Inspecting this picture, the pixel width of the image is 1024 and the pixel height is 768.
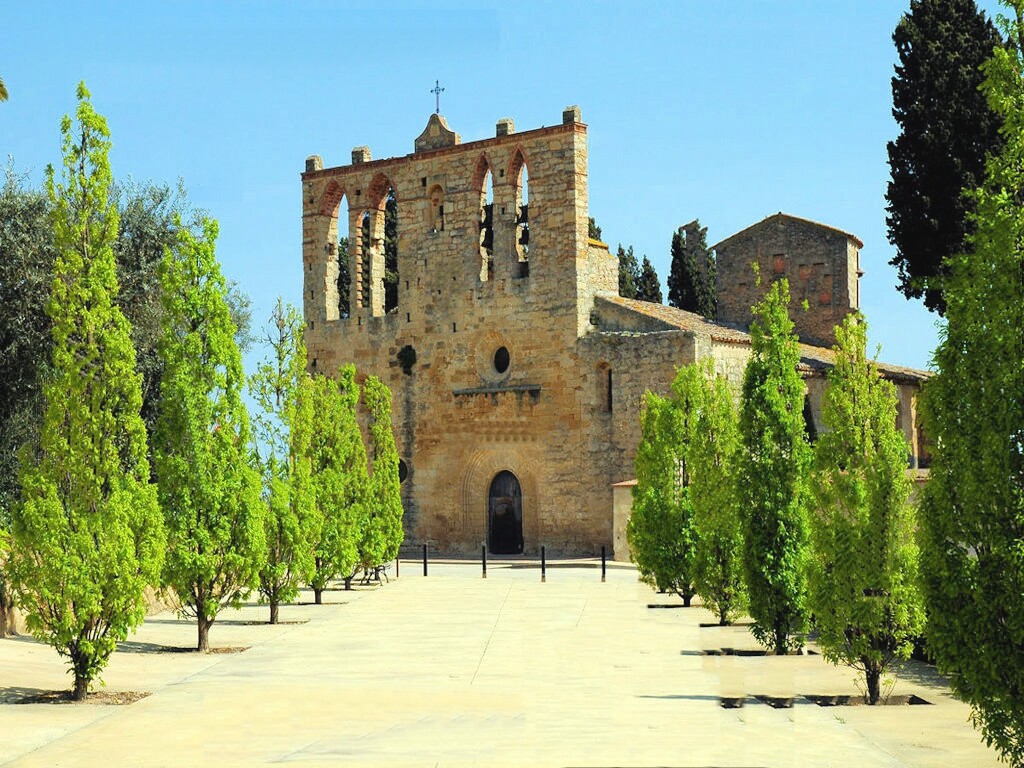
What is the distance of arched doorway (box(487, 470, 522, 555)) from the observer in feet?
120

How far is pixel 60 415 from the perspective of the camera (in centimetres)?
1288

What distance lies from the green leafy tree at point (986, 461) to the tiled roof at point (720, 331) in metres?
23.9

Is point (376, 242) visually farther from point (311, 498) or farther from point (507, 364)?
point (311, 498)

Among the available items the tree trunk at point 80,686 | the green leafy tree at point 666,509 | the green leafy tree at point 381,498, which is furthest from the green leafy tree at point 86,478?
the green leafy tree at point 381,498

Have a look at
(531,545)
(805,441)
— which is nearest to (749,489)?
(805,441)

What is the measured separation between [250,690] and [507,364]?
24818 millimetres

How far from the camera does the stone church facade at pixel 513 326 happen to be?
1371 inches

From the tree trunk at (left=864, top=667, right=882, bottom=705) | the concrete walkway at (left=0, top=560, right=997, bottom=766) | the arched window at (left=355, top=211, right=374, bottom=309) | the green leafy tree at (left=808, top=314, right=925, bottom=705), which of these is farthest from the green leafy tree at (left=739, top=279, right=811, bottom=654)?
the arched window at (left=355, top=211, right=374, bottom=309)

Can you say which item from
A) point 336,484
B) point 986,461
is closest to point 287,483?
point 336,484

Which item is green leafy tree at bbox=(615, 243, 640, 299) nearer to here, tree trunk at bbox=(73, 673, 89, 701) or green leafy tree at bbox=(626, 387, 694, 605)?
green leafy tree at bbox=(626, 387, 694, 605)

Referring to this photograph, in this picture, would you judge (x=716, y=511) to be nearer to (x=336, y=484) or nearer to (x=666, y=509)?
(x=666, y=509)

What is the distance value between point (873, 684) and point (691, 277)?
121 ft

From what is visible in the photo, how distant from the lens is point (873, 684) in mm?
12242

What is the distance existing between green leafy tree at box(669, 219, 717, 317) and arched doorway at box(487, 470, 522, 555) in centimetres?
1405
